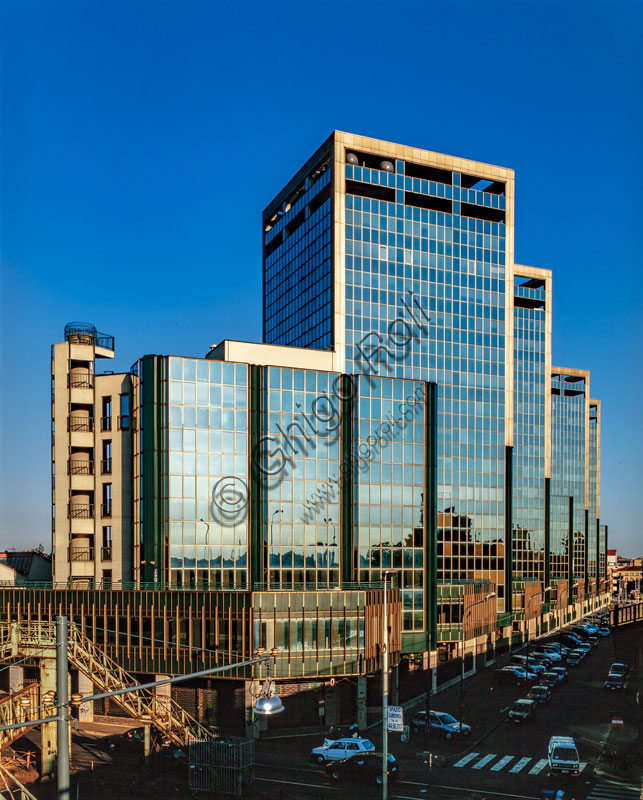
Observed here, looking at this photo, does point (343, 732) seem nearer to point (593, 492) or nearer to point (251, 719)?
point (251, 719)

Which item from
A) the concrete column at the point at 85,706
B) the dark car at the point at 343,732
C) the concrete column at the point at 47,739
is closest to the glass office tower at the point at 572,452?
the dark car at the point at 343,732

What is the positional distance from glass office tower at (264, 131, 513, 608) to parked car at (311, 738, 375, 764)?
50271 mm

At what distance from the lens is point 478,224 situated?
351 feet

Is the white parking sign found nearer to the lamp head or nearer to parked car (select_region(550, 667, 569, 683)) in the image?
the lamp head

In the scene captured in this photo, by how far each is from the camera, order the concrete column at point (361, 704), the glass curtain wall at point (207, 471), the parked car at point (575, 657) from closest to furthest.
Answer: the concrete column at point (361, 704), the glass curtain wall at point (207, 471), the parked car at point (575, 657)

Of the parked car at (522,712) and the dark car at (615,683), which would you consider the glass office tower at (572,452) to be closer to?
the dark car at (615,683)

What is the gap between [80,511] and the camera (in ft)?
250

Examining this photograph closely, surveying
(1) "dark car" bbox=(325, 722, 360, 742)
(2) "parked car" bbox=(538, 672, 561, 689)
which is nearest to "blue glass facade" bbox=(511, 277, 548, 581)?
(2) "parked car" bbox=(538, 672, 561, 689)

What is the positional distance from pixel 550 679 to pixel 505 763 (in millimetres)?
33709

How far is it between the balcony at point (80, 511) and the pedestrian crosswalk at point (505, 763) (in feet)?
134

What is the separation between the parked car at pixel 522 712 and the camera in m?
64.9

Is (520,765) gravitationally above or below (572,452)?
below

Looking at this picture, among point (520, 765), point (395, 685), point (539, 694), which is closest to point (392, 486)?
point (395, 685)

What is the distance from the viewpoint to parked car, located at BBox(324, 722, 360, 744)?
60138mm
